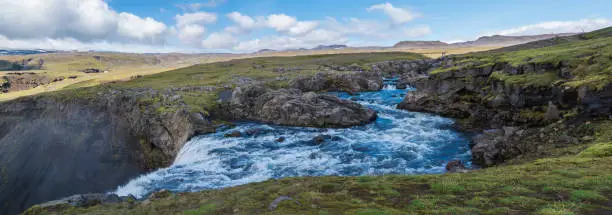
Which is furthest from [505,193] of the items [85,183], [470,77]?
[85,183]

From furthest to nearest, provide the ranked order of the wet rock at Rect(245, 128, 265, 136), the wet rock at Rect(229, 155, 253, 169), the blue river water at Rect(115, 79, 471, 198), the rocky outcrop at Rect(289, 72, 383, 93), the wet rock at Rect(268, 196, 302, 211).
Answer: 1. the rocky outcrop at Rect(289, 72, 383, 93)
2. the wet rock at Rect(245, 128, 265, 136)
3. the wet rock at Rect(229, 155, 253, 169)
4. the blue river water at Rect(115, 79, 471, 198)
5. the wet rock at Rect(268, 196, 302, 211)

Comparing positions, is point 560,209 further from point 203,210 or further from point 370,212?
point 203,210

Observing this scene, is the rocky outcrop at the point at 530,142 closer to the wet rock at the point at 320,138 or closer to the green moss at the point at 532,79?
the green moss at the point at 532,79

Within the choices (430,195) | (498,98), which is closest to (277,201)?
(430,195)

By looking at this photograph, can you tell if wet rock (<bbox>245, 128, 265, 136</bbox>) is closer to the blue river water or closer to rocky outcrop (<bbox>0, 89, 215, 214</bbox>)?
the blue river water

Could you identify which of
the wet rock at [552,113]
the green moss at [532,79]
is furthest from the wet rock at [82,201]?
the green moss at [532,79]

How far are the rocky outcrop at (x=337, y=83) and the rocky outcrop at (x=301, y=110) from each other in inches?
1002

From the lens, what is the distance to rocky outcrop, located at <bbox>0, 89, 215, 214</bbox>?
43.9 m

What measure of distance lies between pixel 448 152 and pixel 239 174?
24687mm

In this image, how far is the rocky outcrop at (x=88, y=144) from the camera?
4391 cm

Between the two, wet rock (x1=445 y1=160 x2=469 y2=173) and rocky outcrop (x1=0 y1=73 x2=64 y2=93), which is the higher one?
rocky outcrop (x1=0 y1=73 x2=64 y2=93)

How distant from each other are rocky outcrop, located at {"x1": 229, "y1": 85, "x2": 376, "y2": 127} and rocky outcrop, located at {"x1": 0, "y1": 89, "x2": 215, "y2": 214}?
33.5ft

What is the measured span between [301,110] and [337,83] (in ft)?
130

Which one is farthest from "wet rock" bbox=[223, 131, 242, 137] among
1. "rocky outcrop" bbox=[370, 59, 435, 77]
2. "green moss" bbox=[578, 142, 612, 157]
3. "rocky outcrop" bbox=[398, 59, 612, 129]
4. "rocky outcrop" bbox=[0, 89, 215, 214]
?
"rocky outcrop" bbox=[370, 59, 435, 77]
